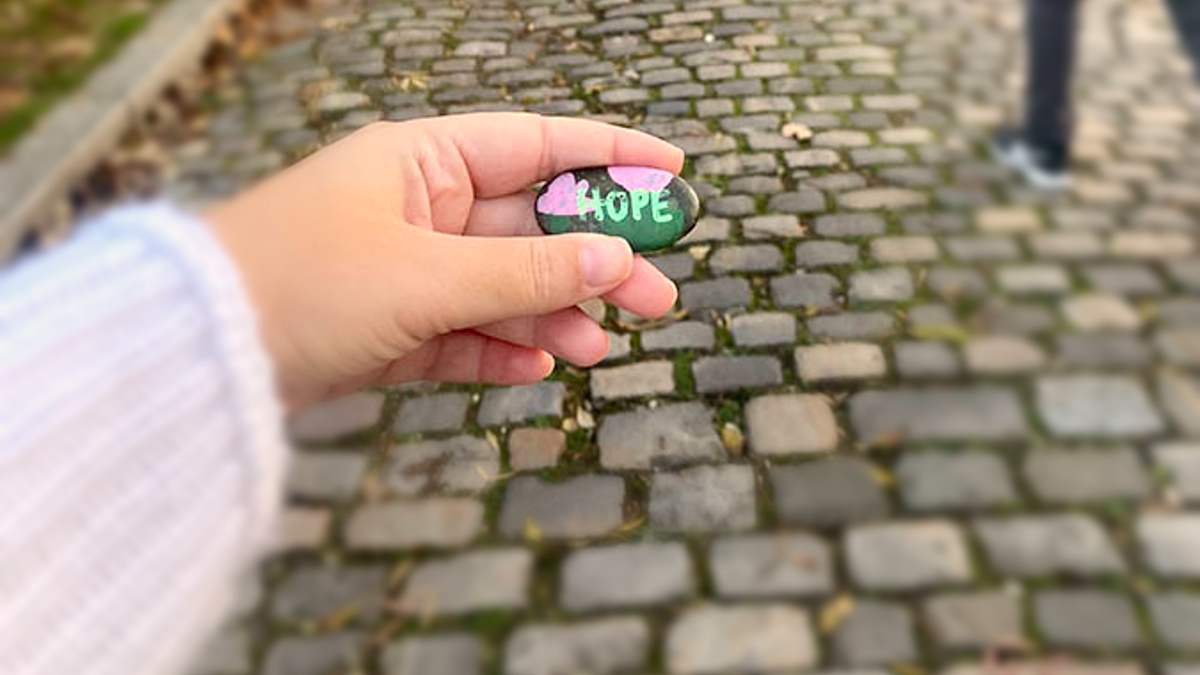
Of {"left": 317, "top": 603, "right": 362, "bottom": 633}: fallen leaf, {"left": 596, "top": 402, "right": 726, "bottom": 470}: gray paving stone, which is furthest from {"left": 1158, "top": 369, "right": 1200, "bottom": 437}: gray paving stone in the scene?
{"left": 317, "top": 603, "right": 362, "bottom": 633}: fallen leaf

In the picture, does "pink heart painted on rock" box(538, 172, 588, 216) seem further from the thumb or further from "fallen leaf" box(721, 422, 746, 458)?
"fallen leaf" box(721, 422, 746, 458)

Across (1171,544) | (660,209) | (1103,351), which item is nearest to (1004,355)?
(1103,351)

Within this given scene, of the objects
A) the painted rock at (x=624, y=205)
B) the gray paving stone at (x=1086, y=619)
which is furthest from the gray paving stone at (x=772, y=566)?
the painted rock at (x=624, y=205)

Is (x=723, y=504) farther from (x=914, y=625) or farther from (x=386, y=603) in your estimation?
(x=386, y=603)

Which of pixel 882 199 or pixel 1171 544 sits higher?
pixel 882 199

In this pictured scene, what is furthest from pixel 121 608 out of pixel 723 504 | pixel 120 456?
pixel 723 504

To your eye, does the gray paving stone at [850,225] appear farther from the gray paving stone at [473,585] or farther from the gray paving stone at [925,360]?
the gray paving stone at [473,585]

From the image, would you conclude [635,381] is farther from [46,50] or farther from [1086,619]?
[46,50]
